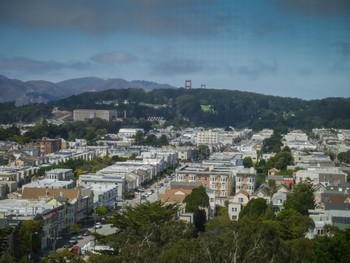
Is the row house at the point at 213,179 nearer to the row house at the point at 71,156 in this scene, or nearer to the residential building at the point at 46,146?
the row house at the point at 71,156

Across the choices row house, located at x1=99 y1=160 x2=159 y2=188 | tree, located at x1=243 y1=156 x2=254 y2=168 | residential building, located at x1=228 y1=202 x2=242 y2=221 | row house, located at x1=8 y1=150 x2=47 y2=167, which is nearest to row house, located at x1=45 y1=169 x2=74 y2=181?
row house, located at x1=99 y1=160 x2=159 y2=188

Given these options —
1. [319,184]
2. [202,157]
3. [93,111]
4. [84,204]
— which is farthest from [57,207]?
[93,111]

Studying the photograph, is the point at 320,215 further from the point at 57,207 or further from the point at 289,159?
the point at 289,159

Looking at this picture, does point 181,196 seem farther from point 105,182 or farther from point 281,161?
point 281,161

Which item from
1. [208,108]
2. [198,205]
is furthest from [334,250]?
[208,108]

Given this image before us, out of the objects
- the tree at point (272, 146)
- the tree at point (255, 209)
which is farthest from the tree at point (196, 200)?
the tree at point (272, 146)

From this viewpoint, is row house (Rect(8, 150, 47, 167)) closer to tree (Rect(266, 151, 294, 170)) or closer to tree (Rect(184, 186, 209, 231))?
tree (Rect(266, 151, 294, 170))
